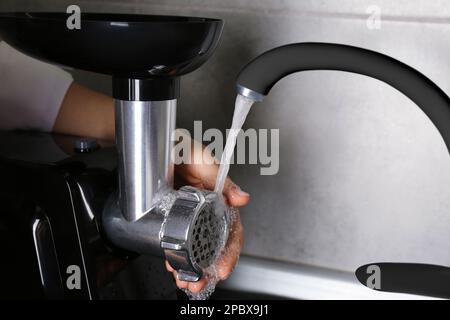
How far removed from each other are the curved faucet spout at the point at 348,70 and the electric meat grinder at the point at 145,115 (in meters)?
0.05

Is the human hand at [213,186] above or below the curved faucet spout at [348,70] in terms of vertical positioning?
below

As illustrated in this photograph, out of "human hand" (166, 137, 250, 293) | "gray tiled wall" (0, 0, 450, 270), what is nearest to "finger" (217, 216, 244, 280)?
"human hand" (166, 137, 250, 293)

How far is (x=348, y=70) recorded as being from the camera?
0.50 metres

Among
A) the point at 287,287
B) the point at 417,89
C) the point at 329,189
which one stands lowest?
the point at 287,287

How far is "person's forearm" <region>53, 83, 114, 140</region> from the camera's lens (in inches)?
26.5

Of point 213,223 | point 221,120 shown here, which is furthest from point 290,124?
point 213,223

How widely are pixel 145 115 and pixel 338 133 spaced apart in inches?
10.8

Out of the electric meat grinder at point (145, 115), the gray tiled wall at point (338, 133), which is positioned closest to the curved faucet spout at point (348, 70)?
the electric meat grinder at point (145, 115)

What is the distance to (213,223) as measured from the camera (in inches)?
21.7

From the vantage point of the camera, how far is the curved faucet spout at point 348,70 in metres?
0.49

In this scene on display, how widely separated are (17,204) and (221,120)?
11.8 inches

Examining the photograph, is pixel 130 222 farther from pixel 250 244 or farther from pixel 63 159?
pixel 250 244

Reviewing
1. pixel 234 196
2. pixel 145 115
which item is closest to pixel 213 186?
pixel 234 196

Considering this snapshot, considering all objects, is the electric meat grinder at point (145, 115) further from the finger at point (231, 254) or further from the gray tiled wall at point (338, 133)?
the gray tiled wall at point (338, 133)
